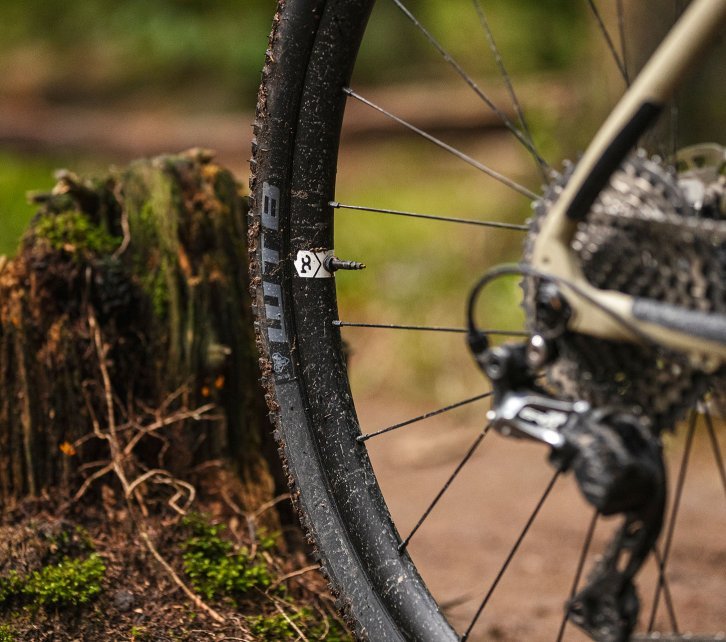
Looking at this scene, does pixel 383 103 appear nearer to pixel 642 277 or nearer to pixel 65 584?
pixel 65 584

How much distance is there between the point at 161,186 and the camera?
6.45 feet

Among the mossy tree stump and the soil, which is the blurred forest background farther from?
the soil

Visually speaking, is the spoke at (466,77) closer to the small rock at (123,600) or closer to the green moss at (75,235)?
the green moss at (75,235)

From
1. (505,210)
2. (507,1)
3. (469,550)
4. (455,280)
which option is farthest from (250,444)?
(507,1)

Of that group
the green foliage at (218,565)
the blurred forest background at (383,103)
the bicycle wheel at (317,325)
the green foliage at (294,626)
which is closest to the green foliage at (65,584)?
the green foliage at (218,565)

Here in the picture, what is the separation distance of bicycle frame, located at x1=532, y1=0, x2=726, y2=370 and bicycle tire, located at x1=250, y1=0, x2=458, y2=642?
0.41m

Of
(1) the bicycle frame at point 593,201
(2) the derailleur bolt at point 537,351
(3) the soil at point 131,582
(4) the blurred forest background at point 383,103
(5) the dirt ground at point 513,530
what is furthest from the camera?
(4) the blurred forest background at point 383,103

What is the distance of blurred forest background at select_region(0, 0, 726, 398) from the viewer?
4.30m

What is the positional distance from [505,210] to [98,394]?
3295 millimetres

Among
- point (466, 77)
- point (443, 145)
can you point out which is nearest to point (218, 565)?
point (443, 145)

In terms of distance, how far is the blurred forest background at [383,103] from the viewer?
430 centimetres

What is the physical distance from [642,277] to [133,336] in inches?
42.0

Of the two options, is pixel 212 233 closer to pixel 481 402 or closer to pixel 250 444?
pixel 250 444

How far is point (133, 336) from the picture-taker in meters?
1.92
